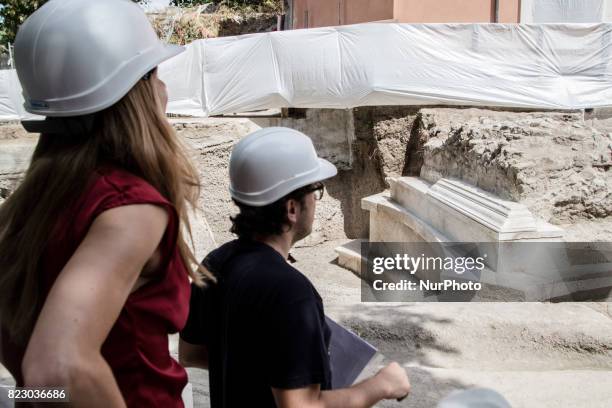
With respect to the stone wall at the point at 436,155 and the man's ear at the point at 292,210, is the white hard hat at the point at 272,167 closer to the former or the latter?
the man's ear at the point at 292,210

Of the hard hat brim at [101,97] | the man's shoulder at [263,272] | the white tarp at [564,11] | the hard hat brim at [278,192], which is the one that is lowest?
the man's shoulder at [263,272]

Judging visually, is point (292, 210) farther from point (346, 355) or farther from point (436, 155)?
point (436, 155)

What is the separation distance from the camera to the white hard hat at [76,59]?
1.05m

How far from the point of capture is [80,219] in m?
0.97

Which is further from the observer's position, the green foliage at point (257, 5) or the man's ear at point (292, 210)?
the green foliage at point (257, 5)

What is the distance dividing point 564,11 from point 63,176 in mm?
13932

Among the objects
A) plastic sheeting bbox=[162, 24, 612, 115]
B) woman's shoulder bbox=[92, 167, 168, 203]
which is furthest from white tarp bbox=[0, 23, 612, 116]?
woman's shoulder bbox=[92, 167, 168, 203]

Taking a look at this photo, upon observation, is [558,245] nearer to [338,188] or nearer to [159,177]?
[159,177]

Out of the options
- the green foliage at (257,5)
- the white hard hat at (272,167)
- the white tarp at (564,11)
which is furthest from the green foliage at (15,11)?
the white hard hat at (272,167)

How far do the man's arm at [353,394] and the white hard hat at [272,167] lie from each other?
0.47 metres

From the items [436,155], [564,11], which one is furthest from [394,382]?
[564,11]

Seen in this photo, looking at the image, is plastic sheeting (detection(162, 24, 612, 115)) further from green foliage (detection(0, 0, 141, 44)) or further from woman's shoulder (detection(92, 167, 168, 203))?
green foliage (detection(0, 0, 141, 44))

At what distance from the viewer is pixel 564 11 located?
13.0 metres

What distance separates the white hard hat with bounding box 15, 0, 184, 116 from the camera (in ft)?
3.44
